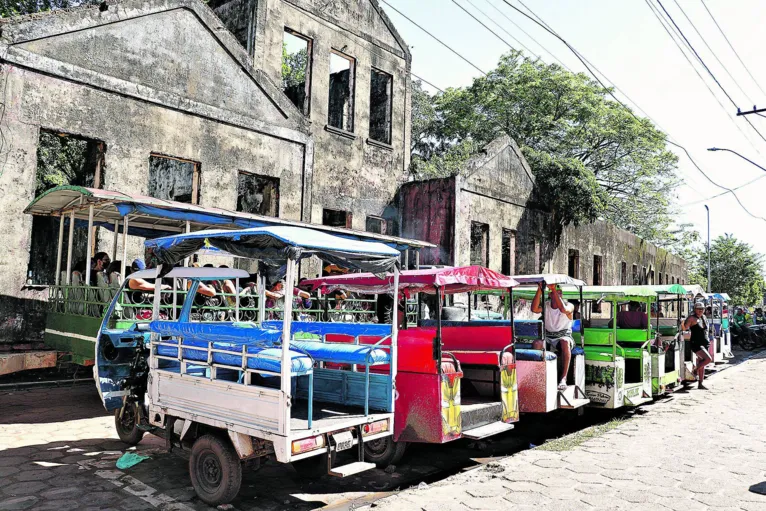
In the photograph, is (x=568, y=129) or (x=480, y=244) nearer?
(x=480, y=244)

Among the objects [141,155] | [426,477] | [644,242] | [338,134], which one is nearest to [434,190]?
[338,134]

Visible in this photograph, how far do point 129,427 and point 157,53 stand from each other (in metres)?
8.57

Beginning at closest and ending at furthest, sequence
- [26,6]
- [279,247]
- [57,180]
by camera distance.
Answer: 1. [279,247]
2. [26,6]
3. [57,180]

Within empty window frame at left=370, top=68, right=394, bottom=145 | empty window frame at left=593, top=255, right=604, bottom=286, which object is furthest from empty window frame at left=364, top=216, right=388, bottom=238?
empty window frame at left=593, top=255, right=604, bottom=286

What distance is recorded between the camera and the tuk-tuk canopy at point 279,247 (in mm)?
5059

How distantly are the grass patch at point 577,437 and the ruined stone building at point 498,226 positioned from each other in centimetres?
914

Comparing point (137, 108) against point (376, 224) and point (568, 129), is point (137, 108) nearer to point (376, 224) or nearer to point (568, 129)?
point (376, 224)

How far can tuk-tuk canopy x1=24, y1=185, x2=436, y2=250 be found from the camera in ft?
29.8

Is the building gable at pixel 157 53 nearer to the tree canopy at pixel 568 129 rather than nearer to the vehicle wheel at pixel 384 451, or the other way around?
the vehicle wheel at pixel 384 451

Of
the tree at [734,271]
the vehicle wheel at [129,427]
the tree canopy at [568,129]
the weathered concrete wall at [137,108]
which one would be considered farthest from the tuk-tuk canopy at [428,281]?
the tree at [734,271]

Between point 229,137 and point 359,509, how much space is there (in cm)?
1059

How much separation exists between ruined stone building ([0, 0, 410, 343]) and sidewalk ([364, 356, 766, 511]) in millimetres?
7281

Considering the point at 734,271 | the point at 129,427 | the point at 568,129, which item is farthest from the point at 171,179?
the point at 734,271

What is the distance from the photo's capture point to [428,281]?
682 centimetres
